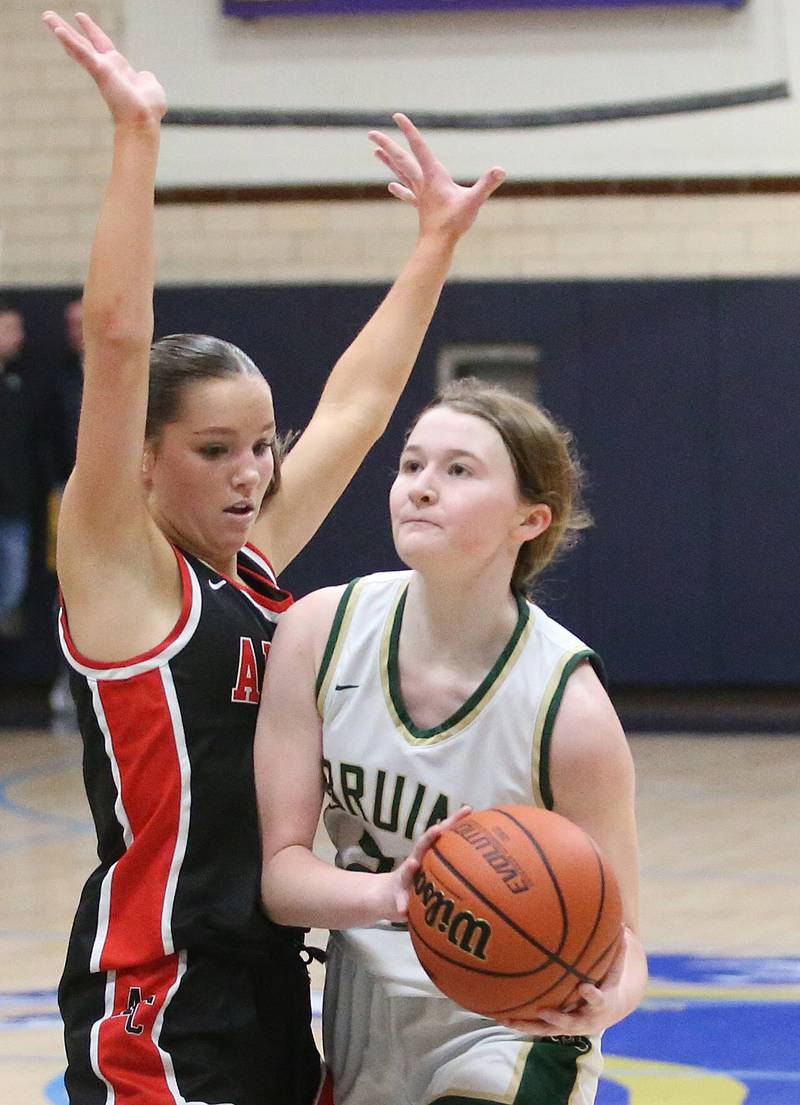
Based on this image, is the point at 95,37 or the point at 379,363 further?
the point at 379,363

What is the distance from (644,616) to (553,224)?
2.43 meters

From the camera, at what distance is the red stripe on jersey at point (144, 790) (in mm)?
2346

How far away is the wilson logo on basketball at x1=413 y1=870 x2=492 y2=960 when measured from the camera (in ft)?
6.73

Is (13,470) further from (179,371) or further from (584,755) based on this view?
(584,755)

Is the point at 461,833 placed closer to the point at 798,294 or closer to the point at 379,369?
the point at 379,369

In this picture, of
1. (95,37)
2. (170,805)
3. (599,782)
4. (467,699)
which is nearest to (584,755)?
(599,782)

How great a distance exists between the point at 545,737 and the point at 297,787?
1.17 feet

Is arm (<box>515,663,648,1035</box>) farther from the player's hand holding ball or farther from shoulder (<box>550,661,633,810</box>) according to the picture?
the player's hand holding ball

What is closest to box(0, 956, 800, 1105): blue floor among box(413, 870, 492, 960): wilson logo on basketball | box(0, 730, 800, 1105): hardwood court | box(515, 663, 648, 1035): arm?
box(0, 730, 800, 1105): hardwood court

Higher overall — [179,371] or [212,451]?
[179,371]

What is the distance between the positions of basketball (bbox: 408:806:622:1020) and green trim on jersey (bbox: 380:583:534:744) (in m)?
0.22

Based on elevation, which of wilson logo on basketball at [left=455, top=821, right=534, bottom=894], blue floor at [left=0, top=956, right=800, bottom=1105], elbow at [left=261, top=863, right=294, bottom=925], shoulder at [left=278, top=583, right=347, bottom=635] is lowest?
blue floor at [left=0, top=956, right=800, bottom=1105]

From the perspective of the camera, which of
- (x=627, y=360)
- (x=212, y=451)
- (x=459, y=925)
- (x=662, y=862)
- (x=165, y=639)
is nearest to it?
(x=459, y=925)

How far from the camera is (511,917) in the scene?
2.06 meters
